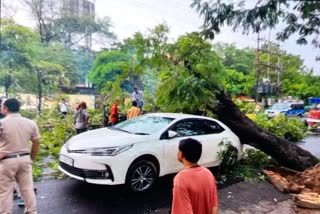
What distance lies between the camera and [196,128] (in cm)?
691

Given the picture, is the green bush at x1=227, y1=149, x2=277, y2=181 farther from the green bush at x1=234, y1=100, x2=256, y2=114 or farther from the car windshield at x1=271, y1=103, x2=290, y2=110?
the car windshield at x1=271, y1=103, x2=290, y2=110

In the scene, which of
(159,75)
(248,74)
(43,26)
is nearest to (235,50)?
(248,74)

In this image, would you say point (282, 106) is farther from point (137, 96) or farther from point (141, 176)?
point (141, 176)

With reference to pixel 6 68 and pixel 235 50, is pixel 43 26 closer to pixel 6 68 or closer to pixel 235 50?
pixel 6 68

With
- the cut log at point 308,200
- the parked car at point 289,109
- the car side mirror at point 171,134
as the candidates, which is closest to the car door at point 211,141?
the car side mirror at point 171,134

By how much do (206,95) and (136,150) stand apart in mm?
2730

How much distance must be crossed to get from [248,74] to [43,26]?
26.4 m

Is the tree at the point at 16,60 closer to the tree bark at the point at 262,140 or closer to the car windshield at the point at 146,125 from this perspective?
the car windshield at the point at 146,125

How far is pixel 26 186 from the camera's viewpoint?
13.1 ft

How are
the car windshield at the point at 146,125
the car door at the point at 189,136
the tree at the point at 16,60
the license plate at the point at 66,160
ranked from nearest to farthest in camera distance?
the license plate at the point at 66,160
the car door at the point at 189,136
the car windshield at the point at 146,125
the tree at the point at 16,60

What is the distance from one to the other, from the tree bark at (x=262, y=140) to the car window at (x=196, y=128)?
977 mm

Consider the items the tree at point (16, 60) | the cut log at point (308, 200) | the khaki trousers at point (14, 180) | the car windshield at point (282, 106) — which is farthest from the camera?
the car windshield at point (282, 106)

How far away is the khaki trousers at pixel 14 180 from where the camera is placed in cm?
379

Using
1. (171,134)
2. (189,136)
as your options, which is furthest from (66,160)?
(189,136)
